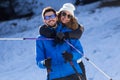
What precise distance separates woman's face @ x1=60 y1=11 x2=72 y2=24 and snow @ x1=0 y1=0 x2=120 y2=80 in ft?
12.4

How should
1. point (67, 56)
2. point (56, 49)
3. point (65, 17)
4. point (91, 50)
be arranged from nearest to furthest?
point (67, 56), point (56, 49), point (65, 17), point (91, 50)

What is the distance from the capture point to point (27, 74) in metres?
11.0

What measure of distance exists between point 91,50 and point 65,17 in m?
6.20

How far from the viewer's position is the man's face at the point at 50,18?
17.0 feet

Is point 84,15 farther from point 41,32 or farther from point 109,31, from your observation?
point 41,32

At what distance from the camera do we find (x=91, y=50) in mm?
11453

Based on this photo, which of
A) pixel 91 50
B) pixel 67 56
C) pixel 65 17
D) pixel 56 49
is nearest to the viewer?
pixel 67 56

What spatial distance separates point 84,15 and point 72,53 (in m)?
11.5

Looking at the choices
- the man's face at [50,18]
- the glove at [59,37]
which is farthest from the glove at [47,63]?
the man's face at [50,18]

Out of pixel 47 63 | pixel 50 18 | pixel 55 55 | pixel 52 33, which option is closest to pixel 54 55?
pixel 55 55

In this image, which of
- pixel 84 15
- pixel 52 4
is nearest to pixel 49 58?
pixel 84 15

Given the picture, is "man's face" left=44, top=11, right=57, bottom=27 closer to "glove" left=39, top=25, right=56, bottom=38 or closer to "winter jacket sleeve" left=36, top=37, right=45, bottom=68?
"glove" left=39, top=25, right=56, bottom=38

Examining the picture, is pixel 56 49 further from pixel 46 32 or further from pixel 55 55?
pixel 46 32

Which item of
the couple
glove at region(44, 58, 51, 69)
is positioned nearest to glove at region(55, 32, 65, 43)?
the couple
